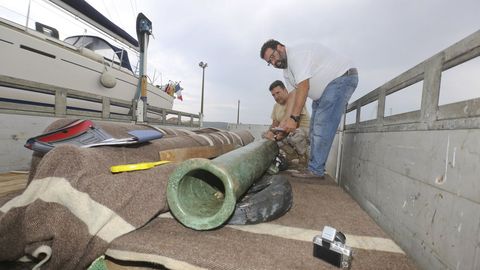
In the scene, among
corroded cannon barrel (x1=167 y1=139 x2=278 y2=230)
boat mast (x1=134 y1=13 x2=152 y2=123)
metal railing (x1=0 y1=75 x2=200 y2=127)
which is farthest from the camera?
boat mast (x1=134 y1=13 x2=152 y2=123)

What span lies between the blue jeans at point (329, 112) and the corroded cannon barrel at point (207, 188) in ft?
4.74

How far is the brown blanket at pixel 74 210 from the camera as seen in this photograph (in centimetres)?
123

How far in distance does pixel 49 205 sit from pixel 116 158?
0.55 metres

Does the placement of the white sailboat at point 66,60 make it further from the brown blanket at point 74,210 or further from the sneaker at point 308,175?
the sneaker at point 308,175

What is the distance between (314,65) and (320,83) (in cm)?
24

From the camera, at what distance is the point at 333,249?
1135mm

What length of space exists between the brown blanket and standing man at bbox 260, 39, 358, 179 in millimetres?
2014

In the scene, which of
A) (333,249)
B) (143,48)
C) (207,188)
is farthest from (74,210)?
(143,48)

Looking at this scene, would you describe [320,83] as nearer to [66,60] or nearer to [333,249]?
[333,249]

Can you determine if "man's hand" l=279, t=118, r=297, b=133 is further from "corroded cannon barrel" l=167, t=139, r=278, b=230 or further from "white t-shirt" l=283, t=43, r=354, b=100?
"corroded cannon barrel" l=167, t=139, r=278, b=230

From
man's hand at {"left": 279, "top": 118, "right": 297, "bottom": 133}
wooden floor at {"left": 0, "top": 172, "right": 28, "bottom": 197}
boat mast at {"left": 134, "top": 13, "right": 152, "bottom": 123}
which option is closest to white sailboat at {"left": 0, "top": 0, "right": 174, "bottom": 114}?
boat mast at {"left": 134, "top": 13, "right": 152, "bottom": 123}

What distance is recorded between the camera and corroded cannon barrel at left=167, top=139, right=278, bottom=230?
134 cm

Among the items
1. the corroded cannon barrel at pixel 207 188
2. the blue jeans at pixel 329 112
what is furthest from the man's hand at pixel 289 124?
the corroded cannon barrel at pixel 207 188

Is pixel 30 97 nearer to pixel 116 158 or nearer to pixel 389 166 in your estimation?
pixel 116 158
